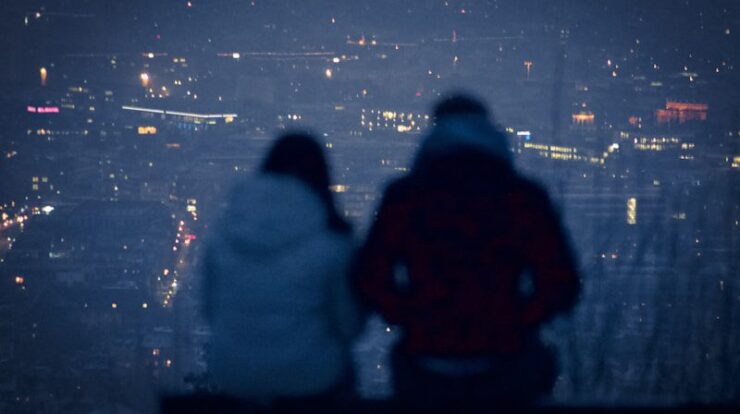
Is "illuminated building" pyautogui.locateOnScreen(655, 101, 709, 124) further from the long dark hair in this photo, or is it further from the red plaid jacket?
the long dark hair

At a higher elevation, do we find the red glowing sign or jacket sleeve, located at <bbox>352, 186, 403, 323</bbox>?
the red glowing sign

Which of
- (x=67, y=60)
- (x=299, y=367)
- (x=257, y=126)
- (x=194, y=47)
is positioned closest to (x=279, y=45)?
(x=194, y=47)

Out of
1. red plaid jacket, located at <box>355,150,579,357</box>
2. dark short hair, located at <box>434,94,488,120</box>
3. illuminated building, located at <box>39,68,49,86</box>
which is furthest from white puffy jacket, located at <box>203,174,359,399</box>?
illuminated building, located at <box>39,68,49,86</box>

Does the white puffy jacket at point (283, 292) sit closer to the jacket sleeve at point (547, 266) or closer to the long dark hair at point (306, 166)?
the long dark hair at point (306, 166)

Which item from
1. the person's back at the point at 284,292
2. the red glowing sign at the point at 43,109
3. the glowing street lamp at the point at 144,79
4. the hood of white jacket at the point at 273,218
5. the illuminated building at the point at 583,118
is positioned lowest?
the person's back at the point at 284,292

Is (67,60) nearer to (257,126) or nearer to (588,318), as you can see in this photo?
(257,126)

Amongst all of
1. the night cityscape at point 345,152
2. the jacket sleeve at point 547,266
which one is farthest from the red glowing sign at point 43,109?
the jacket sleeve at point 547,266
